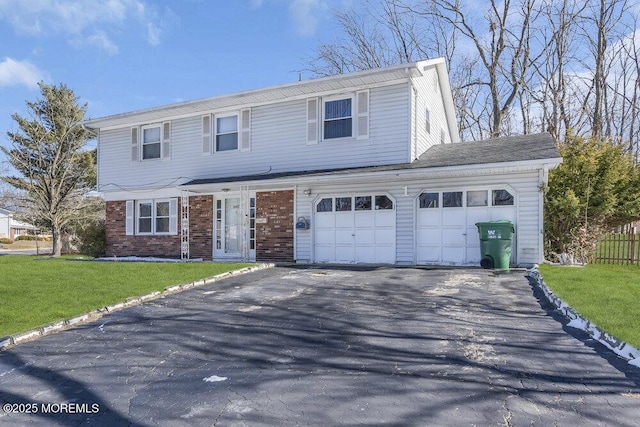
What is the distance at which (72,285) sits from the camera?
31.4ft

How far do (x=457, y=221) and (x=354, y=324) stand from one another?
22.9ft

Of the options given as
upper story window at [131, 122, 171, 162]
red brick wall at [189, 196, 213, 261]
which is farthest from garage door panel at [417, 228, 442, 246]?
upper story window at [131, 122, 171, 162]

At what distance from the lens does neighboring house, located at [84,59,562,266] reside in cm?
1222

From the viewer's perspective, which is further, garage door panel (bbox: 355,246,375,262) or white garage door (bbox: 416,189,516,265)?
garage door panel (bbox: 355,246,375,262)

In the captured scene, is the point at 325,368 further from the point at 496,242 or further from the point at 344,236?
the point at 344,236

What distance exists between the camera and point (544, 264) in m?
11.6

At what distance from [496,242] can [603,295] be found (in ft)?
11.5

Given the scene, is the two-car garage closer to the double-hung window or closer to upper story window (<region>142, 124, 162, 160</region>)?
the double-hung window

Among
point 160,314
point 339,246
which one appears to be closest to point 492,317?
point 160,314

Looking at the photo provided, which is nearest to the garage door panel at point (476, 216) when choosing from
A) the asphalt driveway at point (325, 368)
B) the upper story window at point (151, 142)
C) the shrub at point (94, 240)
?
the asphalt driveway at point (325, 368)

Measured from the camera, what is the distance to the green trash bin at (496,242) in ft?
36.3

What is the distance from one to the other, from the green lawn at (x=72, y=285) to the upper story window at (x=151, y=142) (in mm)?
5844

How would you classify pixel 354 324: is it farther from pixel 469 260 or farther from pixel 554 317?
pixel 469 260

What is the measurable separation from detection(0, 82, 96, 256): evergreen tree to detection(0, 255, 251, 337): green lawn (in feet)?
49.7
